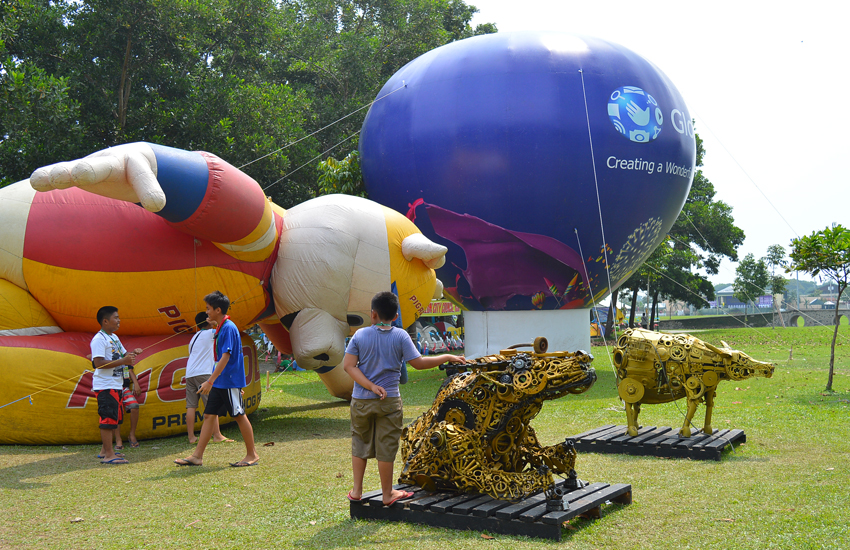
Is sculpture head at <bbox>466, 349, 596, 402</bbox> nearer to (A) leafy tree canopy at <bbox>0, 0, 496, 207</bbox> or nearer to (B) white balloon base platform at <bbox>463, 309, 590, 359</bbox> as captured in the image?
(B) white balloon base platform at <bbox>463, 309, 590, 359</bbox>

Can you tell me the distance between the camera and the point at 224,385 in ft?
23.4

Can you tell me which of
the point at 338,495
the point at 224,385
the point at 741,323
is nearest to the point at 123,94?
the point at 224,385

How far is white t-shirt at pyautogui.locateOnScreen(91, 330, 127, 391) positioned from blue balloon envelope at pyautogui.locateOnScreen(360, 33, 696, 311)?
301 inches

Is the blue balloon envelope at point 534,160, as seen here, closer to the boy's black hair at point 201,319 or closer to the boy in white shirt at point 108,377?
the boy's black hair at point 201,319

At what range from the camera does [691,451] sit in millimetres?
7219

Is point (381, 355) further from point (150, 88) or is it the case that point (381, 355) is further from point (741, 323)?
point (741, 323)

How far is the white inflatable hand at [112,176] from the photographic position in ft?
22.0

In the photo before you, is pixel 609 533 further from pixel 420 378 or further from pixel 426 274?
pixel 420 378

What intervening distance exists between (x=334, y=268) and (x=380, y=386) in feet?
14.0

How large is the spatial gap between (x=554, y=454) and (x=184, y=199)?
494 centimetres

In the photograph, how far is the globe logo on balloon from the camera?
1344cm

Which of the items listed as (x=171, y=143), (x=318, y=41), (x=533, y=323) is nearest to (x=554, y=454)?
(x=533, y=323)

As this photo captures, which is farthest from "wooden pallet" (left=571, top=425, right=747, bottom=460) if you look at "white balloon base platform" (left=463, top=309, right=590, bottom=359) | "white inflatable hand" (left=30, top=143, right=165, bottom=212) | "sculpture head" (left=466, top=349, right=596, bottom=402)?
Result: "white balloon base platform" (left=463, top=309, right=590, bottom=359)

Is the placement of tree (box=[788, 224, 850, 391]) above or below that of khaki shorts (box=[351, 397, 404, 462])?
above
